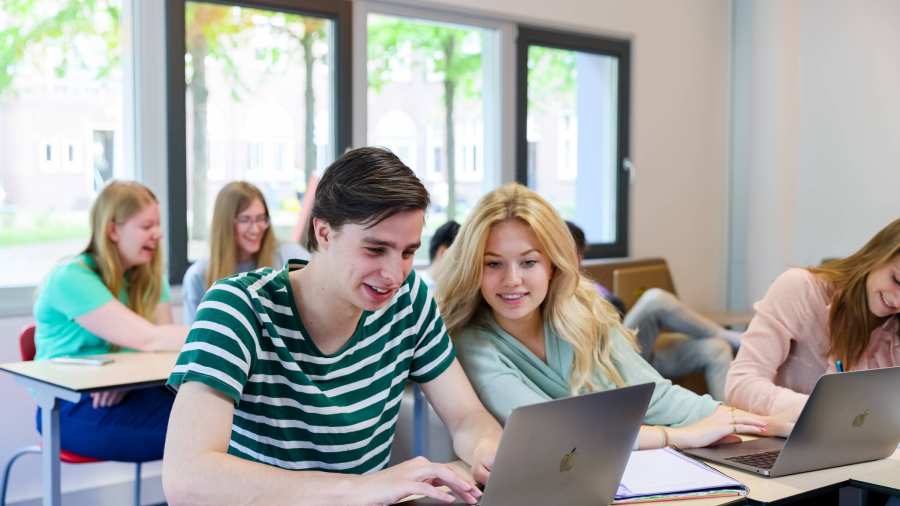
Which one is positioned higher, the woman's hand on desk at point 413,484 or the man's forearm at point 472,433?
the woman's hand on desk at point 413,484

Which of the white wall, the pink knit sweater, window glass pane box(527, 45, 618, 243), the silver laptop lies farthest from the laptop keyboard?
the white wall

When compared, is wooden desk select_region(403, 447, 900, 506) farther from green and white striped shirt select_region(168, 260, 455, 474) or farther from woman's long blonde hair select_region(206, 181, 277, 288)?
woman's long blonde hair select_region(206, 181, 277, 288)

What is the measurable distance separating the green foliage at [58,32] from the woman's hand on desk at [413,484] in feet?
9.44

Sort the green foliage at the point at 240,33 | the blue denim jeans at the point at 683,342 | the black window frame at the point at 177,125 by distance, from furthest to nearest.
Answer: the blue denim jeans at the point at 683,342, the green foliage at the point at 240,33, the black window frame at the point at 177,125

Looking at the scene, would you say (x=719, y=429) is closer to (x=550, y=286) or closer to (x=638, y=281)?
(x=550, y=286)

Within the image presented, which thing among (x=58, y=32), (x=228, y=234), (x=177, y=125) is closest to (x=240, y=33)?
(x=177, y=125)

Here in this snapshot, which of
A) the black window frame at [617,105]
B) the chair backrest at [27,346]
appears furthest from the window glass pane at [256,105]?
the black window frame at [617,105]

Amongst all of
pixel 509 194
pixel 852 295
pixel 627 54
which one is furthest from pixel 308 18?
pixel 852 295

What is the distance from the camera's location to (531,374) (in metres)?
2.24

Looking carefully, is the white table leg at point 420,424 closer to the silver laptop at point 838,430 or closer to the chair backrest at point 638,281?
the silver laptop at point 838,430

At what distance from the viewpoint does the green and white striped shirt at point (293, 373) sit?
5.21ft

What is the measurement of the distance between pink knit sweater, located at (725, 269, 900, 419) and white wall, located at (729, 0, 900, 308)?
363 cm

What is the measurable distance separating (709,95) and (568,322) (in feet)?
14.3

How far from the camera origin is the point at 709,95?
20.4ft
